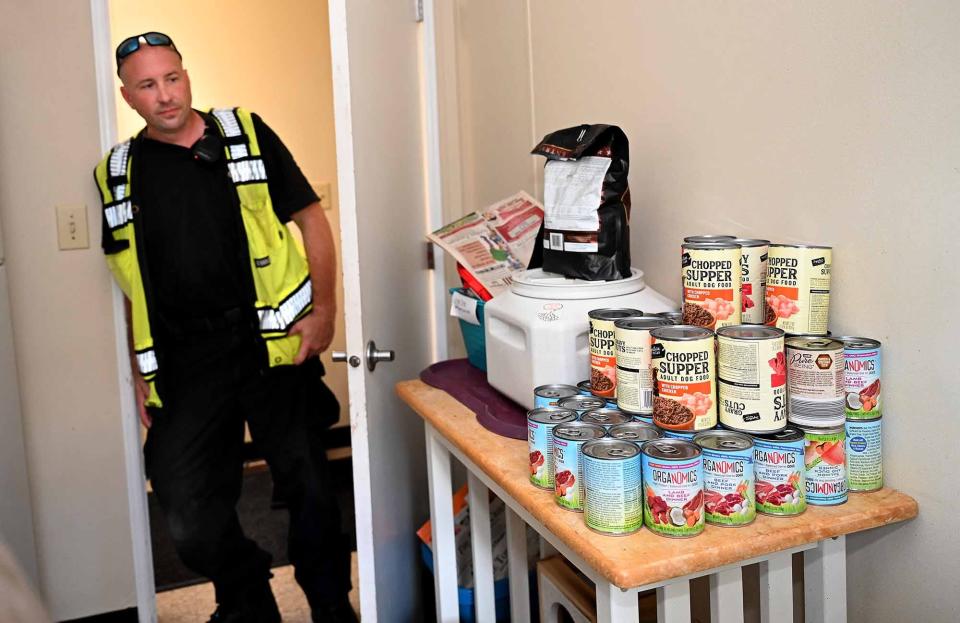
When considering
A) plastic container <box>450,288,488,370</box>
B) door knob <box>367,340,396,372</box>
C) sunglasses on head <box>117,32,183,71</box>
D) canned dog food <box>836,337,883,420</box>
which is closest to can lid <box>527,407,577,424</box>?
canned dog food <box>836,337,883,420</box>

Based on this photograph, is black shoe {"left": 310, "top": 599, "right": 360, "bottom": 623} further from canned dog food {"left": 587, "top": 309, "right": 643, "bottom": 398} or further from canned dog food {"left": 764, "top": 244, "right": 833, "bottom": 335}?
canned dog food {"left": 764, "top": 244, "right": 833, "bottom": 335}

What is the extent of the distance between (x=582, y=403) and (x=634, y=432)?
152 mm

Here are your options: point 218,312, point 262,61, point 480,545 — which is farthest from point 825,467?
point 262,61

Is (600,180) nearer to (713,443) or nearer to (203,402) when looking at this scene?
(713,443)

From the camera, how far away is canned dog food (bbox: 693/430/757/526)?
900mm

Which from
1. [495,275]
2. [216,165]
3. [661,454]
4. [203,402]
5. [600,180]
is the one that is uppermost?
[216,165]

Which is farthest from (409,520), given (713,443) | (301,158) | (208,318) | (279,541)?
(301,158)

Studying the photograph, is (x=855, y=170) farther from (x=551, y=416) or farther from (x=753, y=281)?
(x=551, y=416)

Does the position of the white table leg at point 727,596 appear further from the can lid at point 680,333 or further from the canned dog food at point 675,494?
the can lid at point 680,333

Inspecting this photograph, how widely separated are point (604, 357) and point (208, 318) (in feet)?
4.67

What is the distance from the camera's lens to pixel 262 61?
11.4 feet

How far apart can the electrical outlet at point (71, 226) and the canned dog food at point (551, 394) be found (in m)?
1.68

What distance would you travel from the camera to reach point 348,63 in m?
1.50

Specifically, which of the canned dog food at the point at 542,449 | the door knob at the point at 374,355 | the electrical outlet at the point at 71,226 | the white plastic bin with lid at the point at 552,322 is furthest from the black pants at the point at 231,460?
the canned dog food at the point at 542,449
